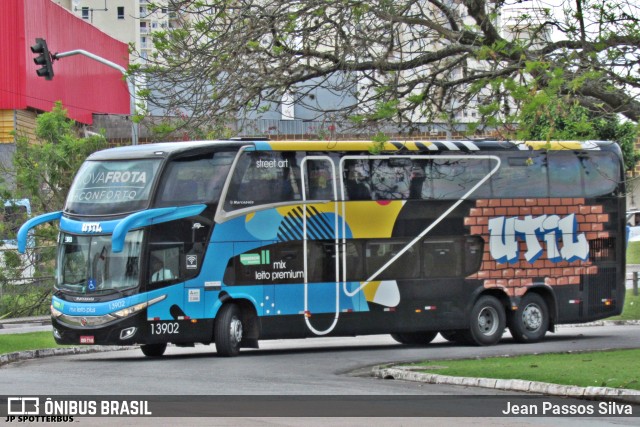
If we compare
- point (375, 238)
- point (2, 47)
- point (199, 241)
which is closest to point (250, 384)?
point (199, 241)

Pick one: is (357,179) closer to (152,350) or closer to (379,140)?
(152,350)

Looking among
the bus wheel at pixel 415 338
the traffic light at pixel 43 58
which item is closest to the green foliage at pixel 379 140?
the bus wheel at pixel 415 338

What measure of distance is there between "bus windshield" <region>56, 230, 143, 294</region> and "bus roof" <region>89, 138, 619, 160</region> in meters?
1.64

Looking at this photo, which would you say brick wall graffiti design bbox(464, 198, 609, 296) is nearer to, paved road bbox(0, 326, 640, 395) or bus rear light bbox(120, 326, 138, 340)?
paved road bbox(0, 326, 640, 395)

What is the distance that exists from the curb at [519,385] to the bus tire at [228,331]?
4.25 meters

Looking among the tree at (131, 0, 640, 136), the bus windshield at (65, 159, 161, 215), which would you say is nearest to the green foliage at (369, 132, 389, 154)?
the tree at (131, 0, 640, 136)

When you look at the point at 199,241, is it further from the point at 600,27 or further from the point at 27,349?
the point at 600,27

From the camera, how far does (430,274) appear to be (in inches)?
991

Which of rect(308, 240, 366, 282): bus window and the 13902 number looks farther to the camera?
rect(308, 240, 366, 282): bus window

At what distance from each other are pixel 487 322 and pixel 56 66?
134 ft

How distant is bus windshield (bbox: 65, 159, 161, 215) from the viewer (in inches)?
884

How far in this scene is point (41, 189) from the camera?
37219 mm

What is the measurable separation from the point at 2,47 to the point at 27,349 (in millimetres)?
33675

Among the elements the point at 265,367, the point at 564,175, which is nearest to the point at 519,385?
Answer: the point at 265,367
